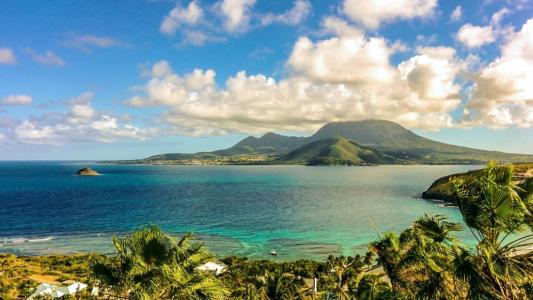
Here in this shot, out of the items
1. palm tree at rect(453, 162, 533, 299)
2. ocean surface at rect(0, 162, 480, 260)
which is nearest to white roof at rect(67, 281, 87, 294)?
ocean surface at rect(0, 162, 480, 260)

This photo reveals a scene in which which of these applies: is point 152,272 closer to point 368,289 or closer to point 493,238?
point 493,238

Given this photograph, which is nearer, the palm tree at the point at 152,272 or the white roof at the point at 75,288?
the palm tree at the point at 152,272

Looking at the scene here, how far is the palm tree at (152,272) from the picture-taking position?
40.9 ft

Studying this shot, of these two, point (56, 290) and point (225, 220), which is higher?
point (56, 290)

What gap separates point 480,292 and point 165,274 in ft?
30.4

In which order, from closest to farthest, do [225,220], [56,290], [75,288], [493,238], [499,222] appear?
[499,222] < [493,238] < [56,290] < [75,288] < [225,220]

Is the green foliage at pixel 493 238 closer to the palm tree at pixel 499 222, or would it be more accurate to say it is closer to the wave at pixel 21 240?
the palm tree at pixel 499 222

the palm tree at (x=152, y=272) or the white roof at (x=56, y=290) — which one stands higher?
the palm tree at (x=152, y=272)

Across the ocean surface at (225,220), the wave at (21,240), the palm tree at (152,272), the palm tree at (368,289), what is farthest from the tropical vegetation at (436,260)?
the wave at (21,240)

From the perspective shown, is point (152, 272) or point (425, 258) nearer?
point (425, 258)

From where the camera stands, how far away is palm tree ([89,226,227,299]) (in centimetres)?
1246

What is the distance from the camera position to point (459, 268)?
350 inches

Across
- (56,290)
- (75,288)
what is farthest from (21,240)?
(56,290)

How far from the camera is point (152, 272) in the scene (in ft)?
41.3
